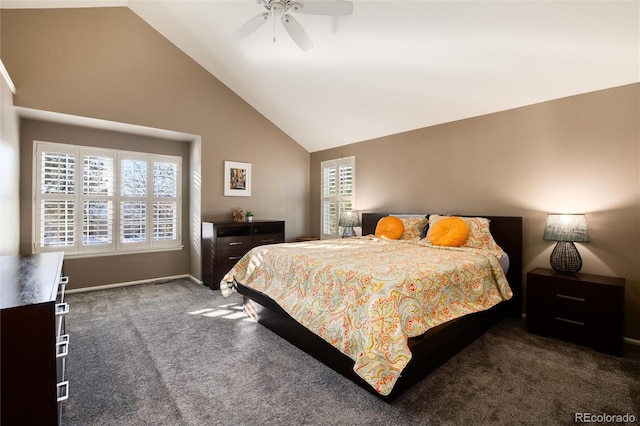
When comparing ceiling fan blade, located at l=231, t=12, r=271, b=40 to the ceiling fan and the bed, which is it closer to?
the ceiling fan

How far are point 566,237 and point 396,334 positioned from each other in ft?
7.30

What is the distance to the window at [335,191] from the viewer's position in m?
5.48

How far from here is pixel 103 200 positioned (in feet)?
14.5

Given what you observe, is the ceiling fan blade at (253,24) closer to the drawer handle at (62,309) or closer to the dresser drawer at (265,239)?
the drawer handle at (62,309)

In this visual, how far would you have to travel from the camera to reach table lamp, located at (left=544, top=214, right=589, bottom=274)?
9.16 feet

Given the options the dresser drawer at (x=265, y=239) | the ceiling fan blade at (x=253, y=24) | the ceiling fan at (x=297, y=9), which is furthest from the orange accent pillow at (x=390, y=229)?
the ceiling fan blade at (x=253, y=24)

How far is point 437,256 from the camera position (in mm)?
2809

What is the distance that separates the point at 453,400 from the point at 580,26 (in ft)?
9.85

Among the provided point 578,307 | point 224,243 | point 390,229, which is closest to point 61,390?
point 224,243

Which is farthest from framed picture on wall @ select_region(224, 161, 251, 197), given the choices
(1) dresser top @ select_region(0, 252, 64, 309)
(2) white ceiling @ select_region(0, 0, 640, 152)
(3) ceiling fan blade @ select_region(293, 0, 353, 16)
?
(3) ceiling fan blade @ select_region(293, 0, 353, 16)

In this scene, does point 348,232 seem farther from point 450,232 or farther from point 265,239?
point 450,232

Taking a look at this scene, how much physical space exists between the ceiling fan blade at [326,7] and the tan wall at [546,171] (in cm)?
229

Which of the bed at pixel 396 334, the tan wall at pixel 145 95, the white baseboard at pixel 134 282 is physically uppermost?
the tan wall at pixel 145 95

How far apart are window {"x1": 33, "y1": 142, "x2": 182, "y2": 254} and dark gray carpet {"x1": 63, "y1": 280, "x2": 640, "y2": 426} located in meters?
1.68
